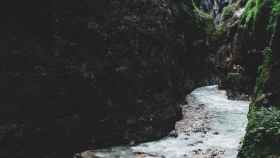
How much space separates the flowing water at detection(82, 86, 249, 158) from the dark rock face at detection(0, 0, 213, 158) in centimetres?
72

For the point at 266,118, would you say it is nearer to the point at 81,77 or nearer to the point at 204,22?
the point at 81,77

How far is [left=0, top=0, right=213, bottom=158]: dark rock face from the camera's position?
10.9m

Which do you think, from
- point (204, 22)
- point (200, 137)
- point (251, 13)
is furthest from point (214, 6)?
point (200, 137)

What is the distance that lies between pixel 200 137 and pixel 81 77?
5180 millimetres

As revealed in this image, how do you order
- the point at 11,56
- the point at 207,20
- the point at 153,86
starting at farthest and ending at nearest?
the point at 207,20 < the point at 153,86 < the point at 11,56

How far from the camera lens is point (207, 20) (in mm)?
31562

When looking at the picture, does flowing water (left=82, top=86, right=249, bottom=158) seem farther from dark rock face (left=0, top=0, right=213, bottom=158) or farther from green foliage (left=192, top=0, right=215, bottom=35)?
green foliage (left=192, top=0, right=215, bottom=35)

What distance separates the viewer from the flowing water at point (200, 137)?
38.8ft

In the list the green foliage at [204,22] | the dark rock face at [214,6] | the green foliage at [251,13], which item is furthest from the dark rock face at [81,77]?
the dark rock face at [214,6]

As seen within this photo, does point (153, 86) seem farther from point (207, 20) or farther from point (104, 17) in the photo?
point (207, 20)

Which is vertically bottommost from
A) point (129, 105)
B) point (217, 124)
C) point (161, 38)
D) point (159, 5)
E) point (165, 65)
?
point (217, 124)

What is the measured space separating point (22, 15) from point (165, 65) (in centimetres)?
654

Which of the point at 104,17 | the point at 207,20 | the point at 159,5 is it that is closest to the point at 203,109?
the point at 159,5

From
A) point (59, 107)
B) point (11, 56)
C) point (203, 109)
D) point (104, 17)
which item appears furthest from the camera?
point (203, 109)
